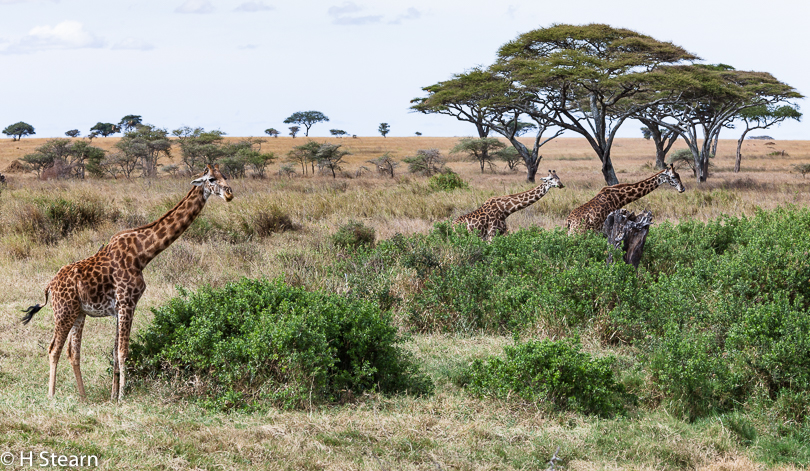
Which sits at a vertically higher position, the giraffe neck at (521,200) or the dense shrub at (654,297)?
the giraffe neck at (521,200)

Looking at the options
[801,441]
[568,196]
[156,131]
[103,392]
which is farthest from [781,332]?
[156,131]

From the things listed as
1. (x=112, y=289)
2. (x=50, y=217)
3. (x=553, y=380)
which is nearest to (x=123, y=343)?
(x=112, y=289)

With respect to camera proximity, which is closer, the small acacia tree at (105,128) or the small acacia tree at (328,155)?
the small acacia tree at (328,155)

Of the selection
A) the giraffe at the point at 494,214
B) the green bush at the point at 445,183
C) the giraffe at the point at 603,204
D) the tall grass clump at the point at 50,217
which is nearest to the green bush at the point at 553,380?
the giraffe at the point at 603,204

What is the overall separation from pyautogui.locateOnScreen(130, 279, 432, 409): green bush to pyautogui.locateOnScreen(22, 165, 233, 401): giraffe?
42cm

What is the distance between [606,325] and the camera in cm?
751

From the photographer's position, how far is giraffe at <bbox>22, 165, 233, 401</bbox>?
5.37 m

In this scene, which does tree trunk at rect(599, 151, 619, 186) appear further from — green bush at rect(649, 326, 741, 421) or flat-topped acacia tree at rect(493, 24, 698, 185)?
green bush at rect(649, 326, 741, 421)

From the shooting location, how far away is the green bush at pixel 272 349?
17.6ft

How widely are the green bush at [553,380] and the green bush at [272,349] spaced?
691mm

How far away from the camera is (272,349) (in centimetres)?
542

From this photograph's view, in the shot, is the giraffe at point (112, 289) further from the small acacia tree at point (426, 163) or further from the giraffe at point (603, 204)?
the small acacia tree at point (426, 163)

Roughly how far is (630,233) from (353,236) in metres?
4.61

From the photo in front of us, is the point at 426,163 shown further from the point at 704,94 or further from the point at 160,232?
the point at 160,232
